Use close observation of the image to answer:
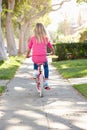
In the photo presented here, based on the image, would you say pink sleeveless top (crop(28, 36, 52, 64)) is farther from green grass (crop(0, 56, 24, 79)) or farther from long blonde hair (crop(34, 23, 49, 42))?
green grass (crop(0, 56, 24, 79))

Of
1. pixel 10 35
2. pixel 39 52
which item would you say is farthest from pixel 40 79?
pixel 10 35

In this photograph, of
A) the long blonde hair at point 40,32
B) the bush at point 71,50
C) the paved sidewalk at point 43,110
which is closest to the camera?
the paved sidewalk at point 43,110

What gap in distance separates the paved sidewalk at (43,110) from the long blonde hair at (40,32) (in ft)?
4.93

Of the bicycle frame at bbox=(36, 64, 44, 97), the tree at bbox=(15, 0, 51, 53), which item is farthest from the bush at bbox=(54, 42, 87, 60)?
the bicycle frame at bbox=(36, 64, 44, 97)

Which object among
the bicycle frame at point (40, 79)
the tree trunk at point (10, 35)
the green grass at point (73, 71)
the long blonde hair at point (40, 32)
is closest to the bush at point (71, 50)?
the tree trunk at point (10, 35)

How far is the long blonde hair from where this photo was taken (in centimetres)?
1123

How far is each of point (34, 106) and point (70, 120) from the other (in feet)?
6.11

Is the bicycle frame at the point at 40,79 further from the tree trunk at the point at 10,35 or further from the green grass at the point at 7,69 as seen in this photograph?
the tree trunk at the point at 10,35

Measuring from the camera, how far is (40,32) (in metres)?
11.3

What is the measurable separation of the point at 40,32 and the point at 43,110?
265 centimetres

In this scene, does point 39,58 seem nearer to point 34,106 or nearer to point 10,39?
point 34,106

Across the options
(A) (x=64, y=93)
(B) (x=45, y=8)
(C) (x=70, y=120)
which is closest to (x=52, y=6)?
(B) (x=45, y=8)

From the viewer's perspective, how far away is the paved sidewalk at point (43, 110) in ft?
25.6

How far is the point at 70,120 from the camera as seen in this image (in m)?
8.16
